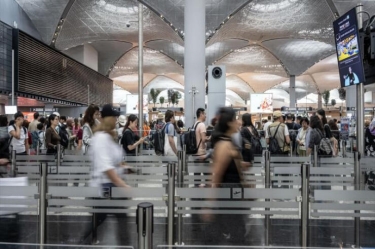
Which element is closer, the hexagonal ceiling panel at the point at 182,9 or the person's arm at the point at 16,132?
the person's arm at the point at 16,132

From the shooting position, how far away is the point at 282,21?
113 feet

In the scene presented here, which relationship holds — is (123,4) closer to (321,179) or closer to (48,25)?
(48,25)

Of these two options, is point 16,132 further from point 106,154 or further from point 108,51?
point 108,51

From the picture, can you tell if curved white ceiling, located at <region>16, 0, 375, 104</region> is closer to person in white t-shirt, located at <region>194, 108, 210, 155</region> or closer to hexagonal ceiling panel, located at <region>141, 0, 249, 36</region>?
hexagonal ceiling panel, located at <region>141, 0, 249, 36</region>

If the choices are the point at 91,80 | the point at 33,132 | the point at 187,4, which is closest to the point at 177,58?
the point at 91,80

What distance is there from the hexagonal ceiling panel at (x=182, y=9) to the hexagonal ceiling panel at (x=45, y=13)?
663 cm

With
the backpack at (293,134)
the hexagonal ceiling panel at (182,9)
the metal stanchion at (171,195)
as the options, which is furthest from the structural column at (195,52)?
the hexagonal ceiling panel at (182,9)

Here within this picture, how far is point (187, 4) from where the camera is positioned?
49.4 ft

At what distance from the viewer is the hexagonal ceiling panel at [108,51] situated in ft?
133

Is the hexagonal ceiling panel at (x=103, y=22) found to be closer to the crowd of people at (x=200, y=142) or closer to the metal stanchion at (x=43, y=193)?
the crowd of people at (x=200, y=142)

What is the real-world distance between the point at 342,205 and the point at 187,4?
40.4 ft

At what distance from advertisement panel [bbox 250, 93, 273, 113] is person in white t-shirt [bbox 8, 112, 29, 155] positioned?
1564cm

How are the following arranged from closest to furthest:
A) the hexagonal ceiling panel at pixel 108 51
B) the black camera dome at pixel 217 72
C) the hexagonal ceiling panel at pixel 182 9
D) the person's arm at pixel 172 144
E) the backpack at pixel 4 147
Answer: the backpack at pixel 4 147
the person's arm at pixel 172 144
the black camera dome at pixel 217 72
the hexagonal ceiling panel at pixel 182 9
the hexagonal ceiling panel at pixel 108 51

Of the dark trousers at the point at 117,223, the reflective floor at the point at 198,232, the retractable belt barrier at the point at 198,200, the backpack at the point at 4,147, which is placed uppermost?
the backpack at the point at 4,147
